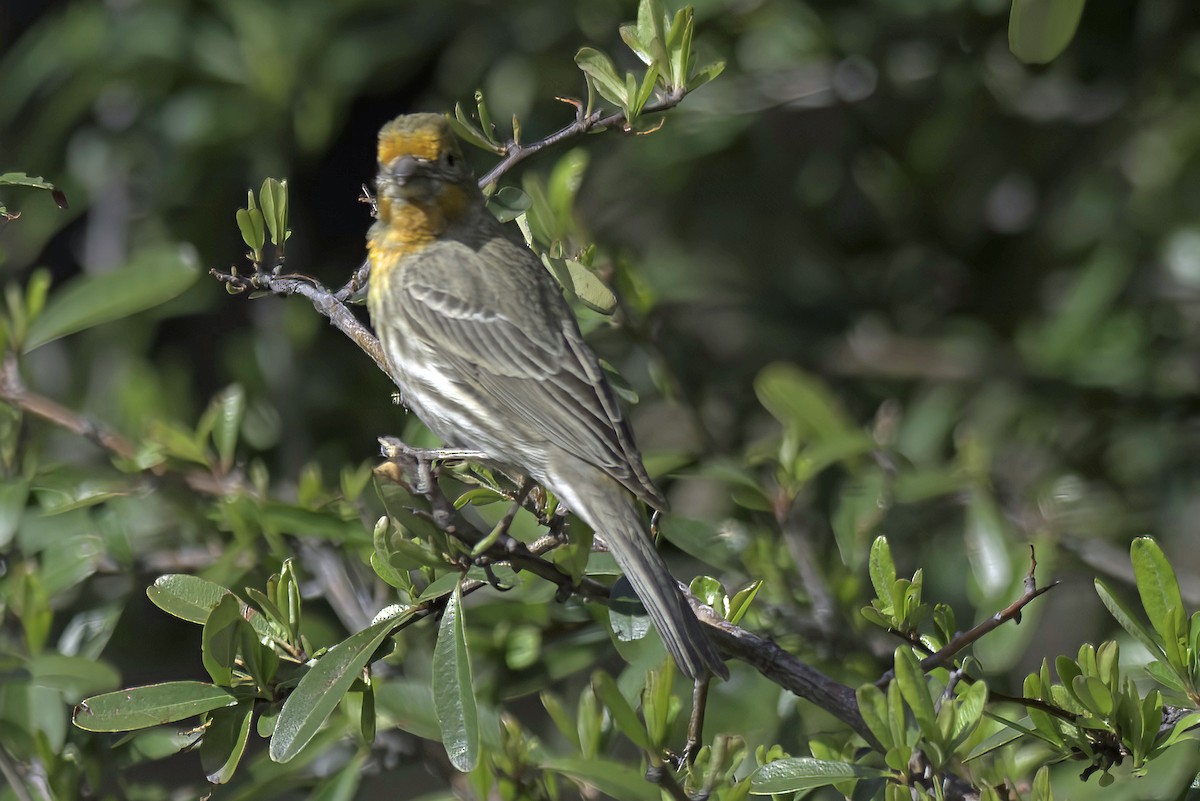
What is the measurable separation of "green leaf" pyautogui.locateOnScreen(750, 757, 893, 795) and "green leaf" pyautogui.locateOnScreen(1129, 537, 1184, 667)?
61 cm

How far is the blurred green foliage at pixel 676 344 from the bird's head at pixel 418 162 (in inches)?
9.7

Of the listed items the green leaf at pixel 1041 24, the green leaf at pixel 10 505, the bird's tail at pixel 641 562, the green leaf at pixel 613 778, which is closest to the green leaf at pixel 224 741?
the green leaf at pixel 613 778

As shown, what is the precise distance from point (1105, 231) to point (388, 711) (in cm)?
312

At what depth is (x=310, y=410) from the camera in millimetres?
4953

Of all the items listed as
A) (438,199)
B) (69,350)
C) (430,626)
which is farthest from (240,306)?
(430,626)

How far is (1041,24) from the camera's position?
2.19m

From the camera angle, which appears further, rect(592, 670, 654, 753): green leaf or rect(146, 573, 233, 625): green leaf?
rect(146, 573, 233, 625): green leaf

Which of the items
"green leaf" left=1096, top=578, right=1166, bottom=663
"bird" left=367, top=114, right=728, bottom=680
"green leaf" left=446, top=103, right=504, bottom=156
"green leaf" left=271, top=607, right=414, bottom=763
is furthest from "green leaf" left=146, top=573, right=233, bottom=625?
"green leaf" left=1096, top=578, right=1166, bottom=663

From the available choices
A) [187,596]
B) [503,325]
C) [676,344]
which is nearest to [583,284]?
[503,325]

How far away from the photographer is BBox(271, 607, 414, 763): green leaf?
2.28 m

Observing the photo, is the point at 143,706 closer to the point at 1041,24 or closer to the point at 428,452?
the point at 428,452

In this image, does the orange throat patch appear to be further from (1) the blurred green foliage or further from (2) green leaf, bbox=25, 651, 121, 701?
(2) green leaf, bbox=25, 651, 121, 701

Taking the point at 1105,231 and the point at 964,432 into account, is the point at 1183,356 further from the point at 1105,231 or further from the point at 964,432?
the point at 964,432

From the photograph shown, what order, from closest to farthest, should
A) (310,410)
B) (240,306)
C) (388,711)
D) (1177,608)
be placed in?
(1177,608)
(388,711)
(310,410)
(240,306)
